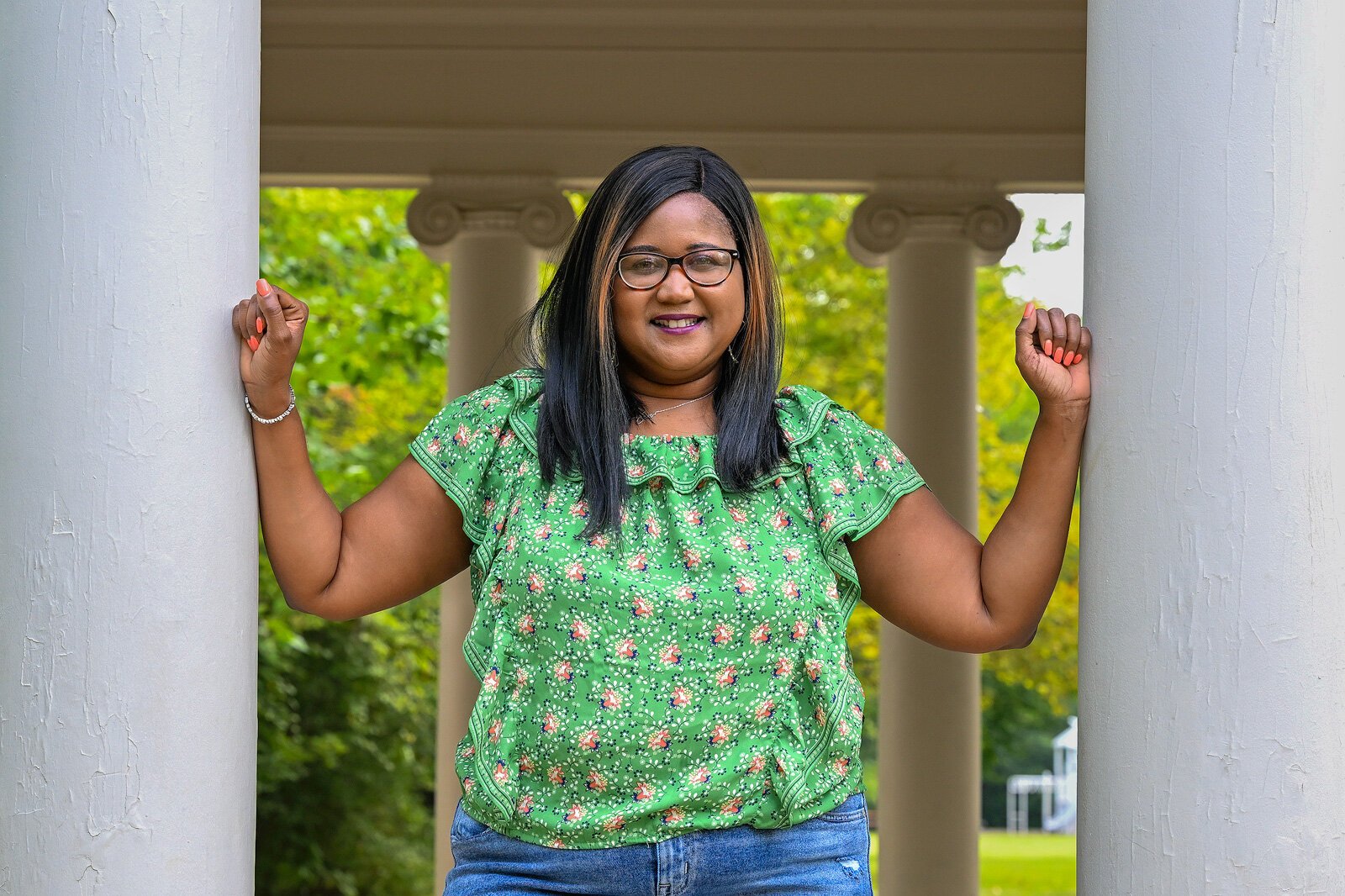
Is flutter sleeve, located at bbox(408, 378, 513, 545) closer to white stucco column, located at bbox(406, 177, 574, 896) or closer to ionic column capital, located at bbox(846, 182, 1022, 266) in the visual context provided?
white stucco column, located at bbox(406, 177, 574, 896)

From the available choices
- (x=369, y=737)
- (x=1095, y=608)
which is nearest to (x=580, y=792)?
(x=1095, y=608)

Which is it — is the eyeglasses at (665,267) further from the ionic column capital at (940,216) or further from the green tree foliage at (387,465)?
the green tree foliage at (387,465)

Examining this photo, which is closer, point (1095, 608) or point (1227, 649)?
point (1227, 649)

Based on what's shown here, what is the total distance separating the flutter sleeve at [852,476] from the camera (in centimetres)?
774

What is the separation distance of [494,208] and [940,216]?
5.39m

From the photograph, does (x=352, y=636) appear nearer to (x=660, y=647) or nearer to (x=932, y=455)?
(x=932, y=455)

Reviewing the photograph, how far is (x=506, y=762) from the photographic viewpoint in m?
7.43

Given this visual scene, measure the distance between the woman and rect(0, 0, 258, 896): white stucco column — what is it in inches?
19.9

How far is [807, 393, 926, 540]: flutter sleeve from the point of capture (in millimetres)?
7742

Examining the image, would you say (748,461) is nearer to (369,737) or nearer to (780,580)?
(780,580)

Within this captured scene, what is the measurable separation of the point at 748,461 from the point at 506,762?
177 cm

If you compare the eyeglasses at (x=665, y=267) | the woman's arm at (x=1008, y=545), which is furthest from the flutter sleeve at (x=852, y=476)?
the eyeglasses at (x=665, y=267)

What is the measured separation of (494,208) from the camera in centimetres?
1992

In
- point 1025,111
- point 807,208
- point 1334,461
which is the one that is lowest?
point 1334,461
